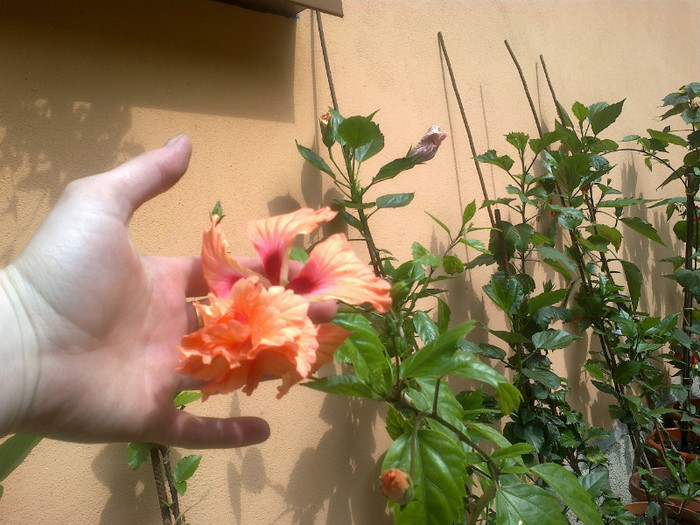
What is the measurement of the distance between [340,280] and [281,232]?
91mm

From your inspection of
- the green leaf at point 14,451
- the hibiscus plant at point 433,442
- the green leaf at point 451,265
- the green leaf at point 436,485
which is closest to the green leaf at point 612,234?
the green leaf at point 451,265

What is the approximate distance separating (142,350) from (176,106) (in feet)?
1.78

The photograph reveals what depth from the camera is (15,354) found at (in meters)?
0.58

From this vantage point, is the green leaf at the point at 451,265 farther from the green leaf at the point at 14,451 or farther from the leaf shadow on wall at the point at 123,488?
the green leaf at the point at 14,451

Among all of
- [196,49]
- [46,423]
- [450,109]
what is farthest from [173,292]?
[450,109]

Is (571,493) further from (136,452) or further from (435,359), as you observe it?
(136,452)

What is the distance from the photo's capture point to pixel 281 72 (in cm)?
120

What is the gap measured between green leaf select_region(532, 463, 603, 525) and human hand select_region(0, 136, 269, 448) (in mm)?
523

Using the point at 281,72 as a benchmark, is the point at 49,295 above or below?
below

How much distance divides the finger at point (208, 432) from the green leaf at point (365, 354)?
0.15 meters

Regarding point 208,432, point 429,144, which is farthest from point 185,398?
point 429,144

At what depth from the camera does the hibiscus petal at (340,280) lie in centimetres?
54

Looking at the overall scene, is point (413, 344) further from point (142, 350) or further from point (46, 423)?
point (46, 423)

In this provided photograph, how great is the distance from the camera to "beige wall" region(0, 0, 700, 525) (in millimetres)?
869
